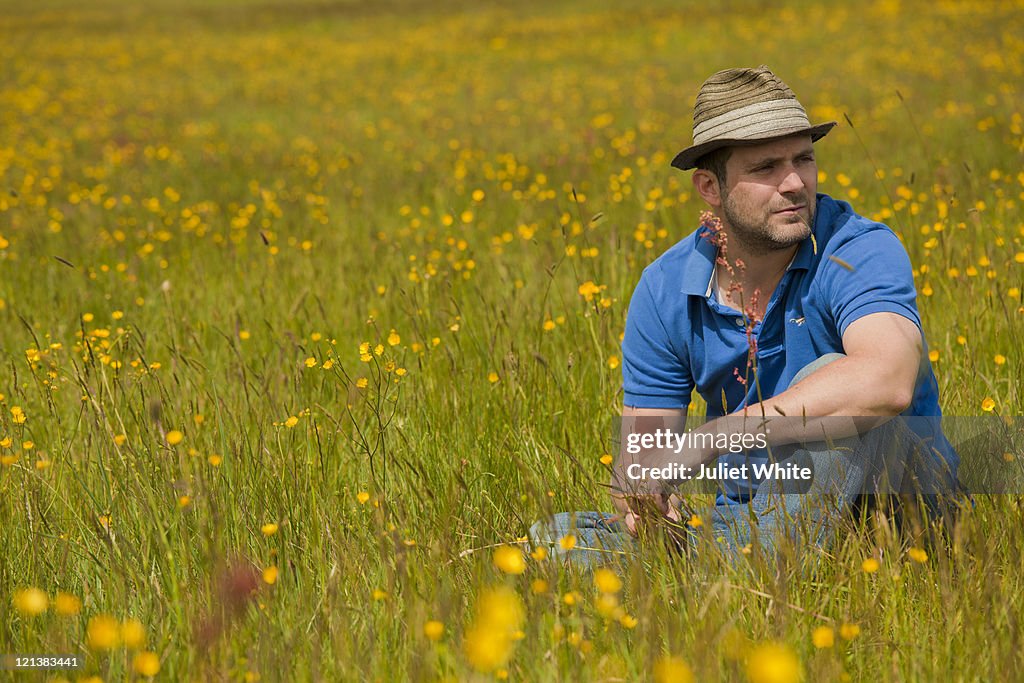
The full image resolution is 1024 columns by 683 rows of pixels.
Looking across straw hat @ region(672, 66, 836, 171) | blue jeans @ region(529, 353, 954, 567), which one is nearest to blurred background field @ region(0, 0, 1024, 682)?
blue jeans @ region(529, 353, 954, 567)

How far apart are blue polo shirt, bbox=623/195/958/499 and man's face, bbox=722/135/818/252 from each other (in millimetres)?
90

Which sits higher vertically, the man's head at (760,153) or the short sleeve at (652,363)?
the man's head at (760,153)

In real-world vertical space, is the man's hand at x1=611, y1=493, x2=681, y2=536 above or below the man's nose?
below

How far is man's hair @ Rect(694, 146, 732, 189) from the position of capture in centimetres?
273

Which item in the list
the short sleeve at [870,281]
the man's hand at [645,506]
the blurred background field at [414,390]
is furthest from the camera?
the short sleeve at [870,281]

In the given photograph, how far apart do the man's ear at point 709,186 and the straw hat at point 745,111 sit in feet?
0.26

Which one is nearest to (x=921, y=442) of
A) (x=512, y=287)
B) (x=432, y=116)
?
(x=512, y=287)

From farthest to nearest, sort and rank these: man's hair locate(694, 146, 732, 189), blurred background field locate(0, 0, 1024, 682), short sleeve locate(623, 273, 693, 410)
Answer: short sleeve locate(623, 273, 693, 410) < man's hair locate(694, 146, 732, 189) < blurred background field locate(0, 0, 1024, 682)

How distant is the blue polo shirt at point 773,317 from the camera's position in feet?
8.04

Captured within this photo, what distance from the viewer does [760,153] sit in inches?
104

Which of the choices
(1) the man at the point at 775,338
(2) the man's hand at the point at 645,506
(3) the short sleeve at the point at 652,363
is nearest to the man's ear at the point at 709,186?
(1) the man at the point at 775,338

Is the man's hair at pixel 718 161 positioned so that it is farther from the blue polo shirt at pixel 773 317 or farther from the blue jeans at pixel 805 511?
the blue jeans at pixel 805 511

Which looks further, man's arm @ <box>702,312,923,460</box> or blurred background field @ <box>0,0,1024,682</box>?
man's arm @ <box>702,312,923,460</box>

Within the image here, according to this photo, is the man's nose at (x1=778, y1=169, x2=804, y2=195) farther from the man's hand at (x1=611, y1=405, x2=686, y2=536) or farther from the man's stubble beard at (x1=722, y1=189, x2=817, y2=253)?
the man's hand at (x1=611, y1=405, x2=686, y2=536)
